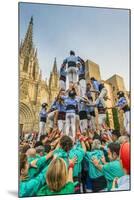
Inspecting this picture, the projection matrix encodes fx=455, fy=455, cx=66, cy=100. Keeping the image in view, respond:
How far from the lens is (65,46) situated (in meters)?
2.49

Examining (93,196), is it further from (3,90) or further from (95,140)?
(3,90)

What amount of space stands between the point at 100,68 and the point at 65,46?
0.24 meters

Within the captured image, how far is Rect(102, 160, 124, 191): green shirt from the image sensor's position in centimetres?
255

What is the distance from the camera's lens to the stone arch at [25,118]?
243cm

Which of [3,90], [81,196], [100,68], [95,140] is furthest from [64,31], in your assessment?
[81,196]

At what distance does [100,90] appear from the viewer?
2551 mm

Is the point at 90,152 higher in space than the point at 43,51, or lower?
lower

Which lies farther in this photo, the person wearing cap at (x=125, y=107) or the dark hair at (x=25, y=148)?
the person wearing cap at (x=125, y=107)

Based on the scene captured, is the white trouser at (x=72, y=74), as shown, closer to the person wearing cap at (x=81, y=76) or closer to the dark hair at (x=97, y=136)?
the person wearing cap at (x=81, y=76)

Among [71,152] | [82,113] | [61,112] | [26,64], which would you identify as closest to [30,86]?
[26,64]

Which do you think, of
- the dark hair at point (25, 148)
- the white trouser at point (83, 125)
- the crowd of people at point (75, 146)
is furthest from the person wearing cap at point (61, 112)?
the dark hair at point (25, 148)

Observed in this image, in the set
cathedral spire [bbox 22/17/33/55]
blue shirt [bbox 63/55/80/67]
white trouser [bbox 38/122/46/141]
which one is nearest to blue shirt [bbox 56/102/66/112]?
white trouser [bbox 38/122/46/141]

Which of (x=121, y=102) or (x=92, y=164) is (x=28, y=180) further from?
(x=121, y=102)

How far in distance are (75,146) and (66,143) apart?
0.05 metres
